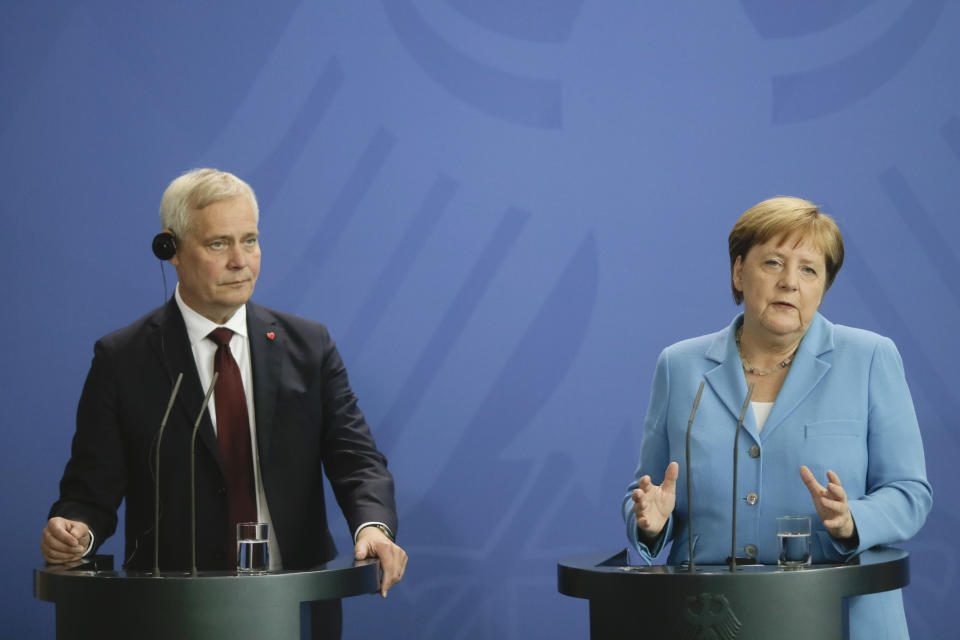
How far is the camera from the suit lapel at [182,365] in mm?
2695

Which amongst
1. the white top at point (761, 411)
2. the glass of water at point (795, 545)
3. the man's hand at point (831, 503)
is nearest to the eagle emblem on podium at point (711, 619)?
the glass of water at point (795, 545)

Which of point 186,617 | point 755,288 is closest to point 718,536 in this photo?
point 755,288

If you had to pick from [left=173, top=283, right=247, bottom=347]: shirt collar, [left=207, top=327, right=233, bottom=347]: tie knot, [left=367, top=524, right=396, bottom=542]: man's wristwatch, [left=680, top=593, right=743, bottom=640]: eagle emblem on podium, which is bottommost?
[left=680, top=593, right=743, bottom=640]: eagle emblem on podium

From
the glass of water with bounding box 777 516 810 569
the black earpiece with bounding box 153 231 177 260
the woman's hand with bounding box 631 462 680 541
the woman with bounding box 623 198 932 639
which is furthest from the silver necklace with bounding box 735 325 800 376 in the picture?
the black earpiece with bounding box 153 231 177 260

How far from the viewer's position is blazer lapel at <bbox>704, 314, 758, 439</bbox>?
103 inches

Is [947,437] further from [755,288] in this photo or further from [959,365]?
[755,288]

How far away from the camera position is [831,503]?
7.54 ft

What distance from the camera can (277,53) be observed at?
12.6ft

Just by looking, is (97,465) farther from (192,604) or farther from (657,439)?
(657,439)

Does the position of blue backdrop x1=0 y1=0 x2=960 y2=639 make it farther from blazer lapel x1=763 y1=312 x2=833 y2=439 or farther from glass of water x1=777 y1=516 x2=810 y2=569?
glass of water x1=777 y1=516 x2=810 y2=569

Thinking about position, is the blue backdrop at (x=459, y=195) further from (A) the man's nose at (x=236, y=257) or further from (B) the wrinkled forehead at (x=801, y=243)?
(B) the wrinkled forehead at (x=801, y=243)

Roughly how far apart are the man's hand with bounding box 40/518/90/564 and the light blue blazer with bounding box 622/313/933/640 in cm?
120

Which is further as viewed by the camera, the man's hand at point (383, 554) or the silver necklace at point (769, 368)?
the silver necklace at point (769, 368)

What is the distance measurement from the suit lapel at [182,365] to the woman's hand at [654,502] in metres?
0.96
